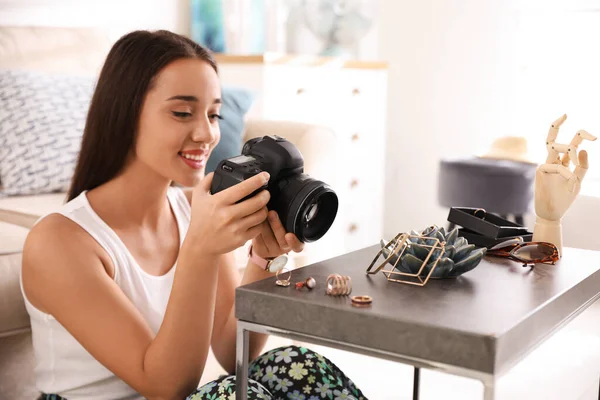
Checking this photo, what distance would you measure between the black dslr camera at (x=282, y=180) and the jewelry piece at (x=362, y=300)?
152 mm

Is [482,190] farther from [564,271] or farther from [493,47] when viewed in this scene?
[564,271]

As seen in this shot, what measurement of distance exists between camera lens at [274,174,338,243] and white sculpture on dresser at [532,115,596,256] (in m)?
0.38

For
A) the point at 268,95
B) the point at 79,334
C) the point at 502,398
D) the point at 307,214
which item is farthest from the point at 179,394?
the point at 268,95

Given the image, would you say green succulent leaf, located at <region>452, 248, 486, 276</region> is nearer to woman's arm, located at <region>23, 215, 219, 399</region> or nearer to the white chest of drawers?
woman's arm, located at <region>23, 215, 219, 399</region>

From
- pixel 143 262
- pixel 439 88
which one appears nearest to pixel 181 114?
pixel 143 262

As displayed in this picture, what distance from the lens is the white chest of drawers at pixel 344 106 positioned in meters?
2.88

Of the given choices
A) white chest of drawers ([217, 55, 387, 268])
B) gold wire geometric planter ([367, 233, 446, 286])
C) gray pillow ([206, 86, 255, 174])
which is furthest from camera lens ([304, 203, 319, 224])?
white chest of drawers ([217, 55, 387, 268])

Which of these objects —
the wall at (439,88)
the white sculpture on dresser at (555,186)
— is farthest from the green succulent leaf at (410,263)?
the wall at (439,88)

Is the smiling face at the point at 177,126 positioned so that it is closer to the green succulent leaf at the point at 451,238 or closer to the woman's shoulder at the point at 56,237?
the woman's shoulder at the point at 56,237

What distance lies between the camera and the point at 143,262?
4.17 feet

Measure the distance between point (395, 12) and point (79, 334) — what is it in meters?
2.98

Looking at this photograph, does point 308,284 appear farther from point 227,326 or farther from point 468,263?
point 227,326

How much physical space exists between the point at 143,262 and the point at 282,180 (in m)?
0.39

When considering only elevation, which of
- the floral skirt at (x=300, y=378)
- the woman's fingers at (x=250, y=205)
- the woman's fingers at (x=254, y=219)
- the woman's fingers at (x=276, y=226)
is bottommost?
the floral skirt at (x=300, y=378)
